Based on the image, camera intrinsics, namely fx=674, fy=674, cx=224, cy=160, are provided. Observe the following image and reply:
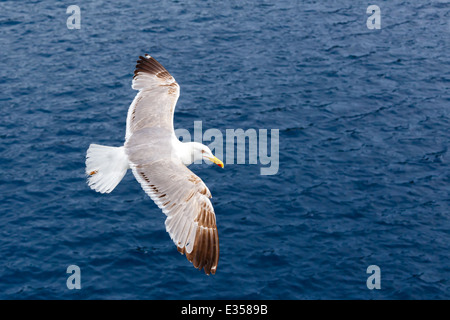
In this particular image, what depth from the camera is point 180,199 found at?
717 inches

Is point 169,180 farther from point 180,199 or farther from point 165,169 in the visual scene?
point 180,199

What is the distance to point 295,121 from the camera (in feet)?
124

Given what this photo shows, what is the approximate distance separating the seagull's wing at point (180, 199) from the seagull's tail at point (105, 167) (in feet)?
1.09

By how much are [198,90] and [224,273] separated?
51.1ft

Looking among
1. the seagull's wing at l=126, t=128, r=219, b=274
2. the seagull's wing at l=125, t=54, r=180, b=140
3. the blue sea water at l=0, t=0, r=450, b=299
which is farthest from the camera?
the blue sea water at l=0, t=0, r=450, b=299

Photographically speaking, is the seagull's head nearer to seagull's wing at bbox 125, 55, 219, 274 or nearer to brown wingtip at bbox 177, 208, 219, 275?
seagull's wing at bbox 125, 55, 219, 274

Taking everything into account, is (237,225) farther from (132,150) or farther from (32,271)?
(132,150)

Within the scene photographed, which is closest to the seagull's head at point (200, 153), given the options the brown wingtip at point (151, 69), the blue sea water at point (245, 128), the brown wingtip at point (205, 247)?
the brown wingtip at point (205, 247)

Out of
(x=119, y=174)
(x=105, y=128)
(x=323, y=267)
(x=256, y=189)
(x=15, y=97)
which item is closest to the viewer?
(x=119, y=174)

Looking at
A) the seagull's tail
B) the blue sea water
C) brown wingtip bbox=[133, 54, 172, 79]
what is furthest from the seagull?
the blue sea water

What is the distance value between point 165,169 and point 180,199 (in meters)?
1.30

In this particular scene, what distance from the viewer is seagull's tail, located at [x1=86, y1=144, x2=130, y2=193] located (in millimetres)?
19609
